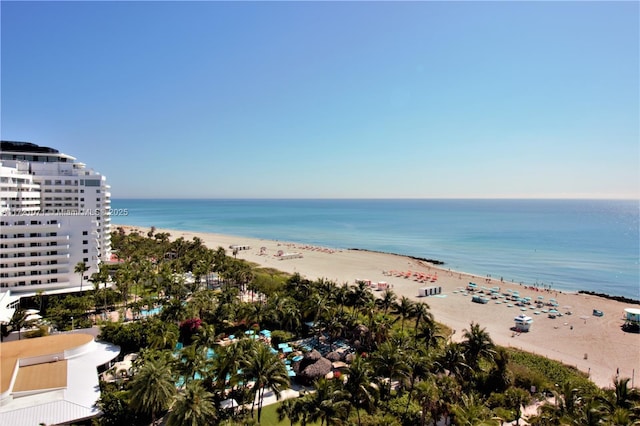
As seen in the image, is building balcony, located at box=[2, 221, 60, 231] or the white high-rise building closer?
building balcony, located at box=[2, 221, 60, 231]

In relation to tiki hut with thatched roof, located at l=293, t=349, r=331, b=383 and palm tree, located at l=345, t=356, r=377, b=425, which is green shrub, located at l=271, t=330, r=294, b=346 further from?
palm tree, located at l=345, t=356, r=377, b=425

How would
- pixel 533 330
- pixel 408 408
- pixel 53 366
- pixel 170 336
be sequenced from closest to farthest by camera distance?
pixel 408 408
pixel 53 366
pixel 170 336
pixel 533 330

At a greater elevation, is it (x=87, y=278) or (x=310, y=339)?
(x=87, y=278)

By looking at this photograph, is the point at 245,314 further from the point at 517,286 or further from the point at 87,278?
the point at 517,286

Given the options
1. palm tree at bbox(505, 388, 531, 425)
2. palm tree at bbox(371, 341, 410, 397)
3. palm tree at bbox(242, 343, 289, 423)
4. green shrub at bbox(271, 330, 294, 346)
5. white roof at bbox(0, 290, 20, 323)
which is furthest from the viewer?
green shrub at bbox(271, 330, 294, 346)

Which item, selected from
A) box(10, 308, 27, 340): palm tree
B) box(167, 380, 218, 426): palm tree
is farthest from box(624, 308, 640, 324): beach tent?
box(10, 308, 27, 340): palm tree

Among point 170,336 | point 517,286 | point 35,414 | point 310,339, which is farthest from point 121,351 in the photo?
point 517,286

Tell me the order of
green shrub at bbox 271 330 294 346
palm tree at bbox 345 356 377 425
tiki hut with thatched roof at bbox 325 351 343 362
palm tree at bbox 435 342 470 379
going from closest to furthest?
palm tree at bbox 345 356 377 425 < palm tree at bbox 435 342 470 379 < tiki hut with thatched roof at bbox 325 351 343 362 < green shrub at bbox 271 330 294 346

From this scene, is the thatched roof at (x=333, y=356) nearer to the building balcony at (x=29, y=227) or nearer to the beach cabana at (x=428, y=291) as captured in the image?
the beach cabana at (x=428, y=291)
